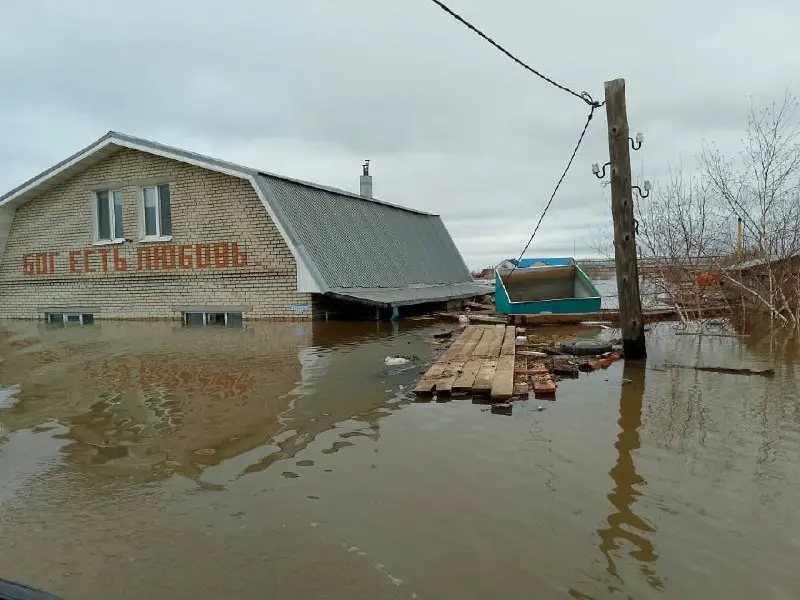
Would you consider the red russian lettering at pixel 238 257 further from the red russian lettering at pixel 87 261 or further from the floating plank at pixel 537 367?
the floating plank at pixel 537 367

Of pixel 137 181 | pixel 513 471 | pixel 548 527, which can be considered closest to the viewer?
pixel 548 527

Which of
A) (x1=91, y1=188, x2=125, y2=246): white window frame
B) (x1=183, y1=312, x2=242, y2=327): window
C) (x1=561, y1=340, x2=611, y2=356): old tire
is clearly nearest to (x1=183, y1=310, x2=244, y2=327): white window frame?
(x1=183, y1=312, x2=242, y2=327): window

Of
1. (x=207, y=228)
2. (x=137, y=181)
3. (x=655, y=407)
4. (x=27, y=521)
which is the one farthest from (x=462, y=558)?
(x=137, y=181)

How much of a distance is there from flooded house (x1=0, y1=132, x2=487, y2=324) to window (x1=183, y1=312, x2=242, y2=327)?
0.11ft

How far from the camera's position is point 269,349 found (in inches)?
387

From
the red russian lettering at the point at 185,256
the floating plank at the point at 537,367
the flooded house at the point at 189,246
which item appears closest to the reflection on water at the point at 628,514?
the floating plank at the point at 537,367

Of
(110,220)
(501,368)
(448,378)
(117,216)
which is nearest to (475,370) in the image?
(501,368)

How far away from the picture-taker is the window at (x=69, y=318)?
17.5 meters

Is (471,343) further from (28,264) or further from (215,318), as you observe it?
(28,264)

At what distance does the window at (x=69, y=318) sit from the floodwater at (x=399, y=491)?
39.7ft

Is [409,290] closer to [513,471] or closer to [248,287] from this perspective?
[248,287]

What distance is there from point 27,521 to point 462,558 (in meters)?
2.48

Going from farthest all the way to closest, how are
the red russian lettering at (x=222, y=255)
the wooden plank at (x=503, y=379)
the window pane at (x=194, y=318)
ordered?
the window pane at (x=194, y=318) → the red russian lettering at (x=222, y=255) → the wooden plank at (x=503, y=379)

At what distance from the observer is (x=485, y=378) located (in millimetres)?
6113
